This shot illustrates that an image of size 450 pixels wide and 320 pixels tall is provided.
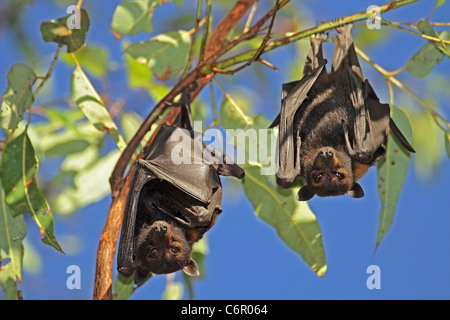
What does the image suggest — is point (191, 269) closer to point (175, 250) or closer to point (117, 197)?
point (175, 250)

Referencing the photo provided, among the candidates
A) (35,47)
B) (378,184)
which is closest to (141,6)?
(378,184)

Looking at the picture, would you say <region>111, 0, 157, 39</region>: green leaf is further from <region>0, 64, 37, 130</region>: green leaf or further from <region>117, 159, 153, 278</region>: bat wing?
<region>117, 159, 153, 278</region>: bat wing

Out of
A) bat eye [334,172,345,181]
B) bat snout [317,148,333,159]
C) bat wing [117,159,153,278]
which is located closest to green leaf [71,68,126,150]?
bat wing [117,159,153,278]

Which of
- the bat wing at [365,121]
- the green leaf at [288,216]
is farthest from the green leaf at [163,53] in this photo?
the bat wing at [365,121]

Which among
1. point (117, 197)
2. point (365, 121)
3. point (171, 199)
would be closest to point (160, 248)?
point (171, 199)

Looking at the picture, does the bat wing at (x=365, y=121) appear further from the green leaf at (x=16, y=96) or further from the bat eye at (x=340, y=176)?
the green leaf at (x=16, y=96)
